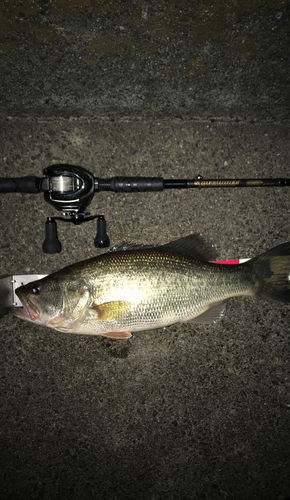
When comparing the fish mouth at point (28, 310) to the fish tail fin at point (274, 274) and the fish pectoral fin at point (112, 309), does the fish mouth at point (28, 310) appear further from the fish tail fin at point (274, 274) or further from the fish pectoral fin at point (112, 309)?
the fish tail fin at point (274, 274)

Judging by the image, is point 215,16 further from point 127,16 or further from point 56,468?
point 56,468

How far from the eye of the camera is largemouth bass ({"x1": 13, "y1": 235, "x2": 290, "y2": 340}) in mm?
1999

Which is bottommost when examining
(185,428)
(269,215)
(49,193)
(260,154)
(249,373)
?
(185,428)

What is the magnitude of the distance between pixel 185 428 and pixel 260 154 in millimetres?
2587

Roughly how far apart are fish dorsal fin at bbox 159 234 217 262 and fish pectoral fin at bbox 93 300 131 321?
595mm

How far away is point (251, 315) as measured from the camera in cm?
253

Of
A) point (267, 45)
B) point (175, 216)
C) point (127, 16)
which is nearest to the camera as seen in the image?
point (127, 16)

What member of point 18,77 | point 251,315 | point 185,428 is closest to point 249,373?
point 251,315

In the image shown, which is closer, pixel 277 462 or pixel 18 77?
pixel 18 77

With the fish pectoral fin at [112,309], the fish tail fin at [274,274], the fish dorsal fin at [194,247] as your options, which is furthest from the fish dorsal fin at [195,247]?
the fish pectoral fin at [112,309]

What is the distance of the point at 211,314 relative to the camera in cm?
225

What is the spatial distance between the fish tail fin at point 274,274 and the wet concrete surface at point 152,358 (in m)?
0.28

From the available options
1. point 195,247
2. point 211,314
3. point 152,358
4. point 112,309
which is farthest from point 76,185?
point 152,358

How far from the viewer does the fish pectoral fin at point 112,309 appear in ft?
6.55
